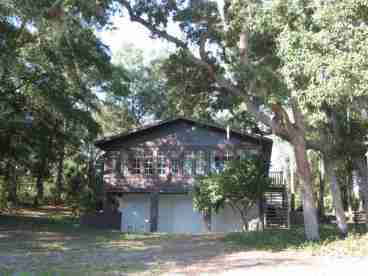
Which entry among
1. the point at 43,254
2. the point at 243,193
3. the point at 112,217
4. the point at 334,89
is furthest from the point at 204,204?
the point at 334,89

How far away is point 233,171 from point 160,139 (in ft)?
18.0

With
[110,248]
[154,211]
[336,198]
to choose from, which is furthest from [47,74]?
[336,198]

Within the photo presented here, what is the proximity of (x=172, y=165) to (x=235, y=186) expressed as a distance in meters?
5.07

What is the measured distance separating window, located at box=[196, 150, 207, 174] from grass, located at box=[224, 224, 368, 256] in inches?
292

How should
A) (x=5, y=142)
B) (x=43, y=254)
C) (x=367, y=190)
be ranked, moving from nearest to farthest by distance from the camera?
(x=43, y=254) → (x=367, y=190) → (x=5, y=142)

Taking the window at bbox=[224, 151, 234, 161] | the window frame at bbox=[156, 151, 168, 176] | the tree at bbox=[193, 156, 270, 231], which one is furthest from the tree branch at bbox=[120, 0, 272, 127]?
the window frame at bbox=[156, 151, 168, 176]

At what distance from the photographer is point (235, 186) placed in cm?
2314

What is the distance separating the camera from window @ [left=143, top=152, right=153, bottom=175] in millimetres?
27250

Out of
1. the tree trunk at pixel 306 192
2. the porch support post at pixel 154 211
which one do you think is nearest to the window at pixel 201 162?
the porch support post at pixel 154 211

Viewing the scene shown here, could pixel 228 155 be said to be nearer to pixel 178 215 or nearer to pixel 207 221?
pixel 207 221

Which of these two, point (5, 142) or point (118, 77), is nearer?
point (118, 77)

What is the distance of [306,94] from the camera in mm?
13141

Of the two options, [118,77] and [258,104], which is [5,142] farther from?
[258,104]

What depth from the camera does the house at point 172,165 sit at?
26641mm
